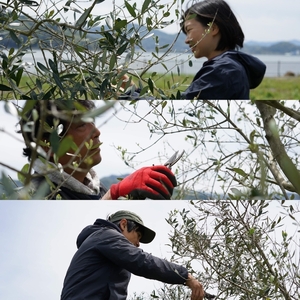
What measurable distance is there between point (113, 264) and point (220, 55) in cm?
102

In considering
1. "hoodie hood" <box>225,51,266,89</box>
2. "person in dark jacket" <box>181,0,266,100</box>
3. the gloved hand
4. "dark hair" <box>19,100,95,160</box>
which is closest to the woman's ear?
"person in dark jacket" <box>181,0,266,100</box>

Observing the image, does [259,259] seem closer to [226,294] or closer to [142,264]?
[226,294]

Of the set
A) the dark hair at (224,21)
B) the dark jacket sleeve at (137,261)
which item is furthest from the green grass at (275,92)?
the dark jacket sleeve at (137,261)

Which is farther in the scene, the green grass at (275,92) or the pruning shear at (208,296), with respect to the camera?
the green grass at (275,92)

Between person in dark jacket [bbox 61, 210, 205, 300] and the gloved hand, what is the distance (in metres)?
0.26

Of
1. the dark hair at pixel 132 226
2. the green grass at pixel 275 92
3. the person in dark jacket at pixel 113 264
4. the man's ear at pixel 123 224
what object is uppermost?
the green grass at pixel 275 92

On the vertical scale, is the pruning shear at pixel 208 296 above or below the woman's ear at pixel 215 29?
below

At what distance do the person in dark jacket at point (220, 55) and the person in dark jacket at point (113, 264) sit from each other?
53cm

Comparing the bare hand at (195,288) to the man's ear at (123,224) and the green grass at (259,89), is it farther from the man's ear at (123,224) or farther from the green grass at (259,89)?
the green grass at (259,89)

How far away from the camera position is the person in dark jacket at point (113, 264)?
6.36 ft

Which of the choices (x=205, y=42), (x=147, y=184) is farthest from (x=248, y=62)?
(x=147, y=184)

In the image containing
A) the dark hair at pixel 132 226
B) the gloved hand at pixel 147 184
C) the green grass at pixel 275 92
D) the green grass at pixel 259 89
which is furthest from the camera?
the green grass at pixel 275 92

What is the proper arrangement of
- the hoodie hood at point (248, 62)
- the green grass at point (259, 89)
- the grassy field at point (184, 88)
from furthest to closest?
the hoodie hood at point (248, 62)
the green grass at point (259, 89)
the grassy field at point (184, 88)

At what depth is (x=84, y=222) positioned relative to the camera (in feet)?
5.88
